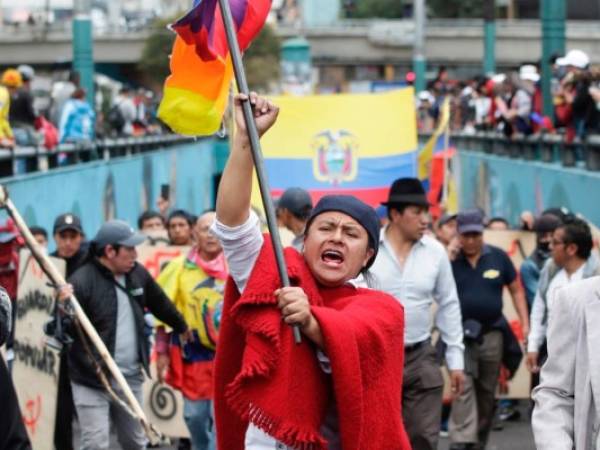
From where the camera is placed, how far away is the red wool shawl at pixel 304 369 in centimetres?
538

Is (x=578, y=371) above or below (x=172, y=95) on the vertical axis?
below

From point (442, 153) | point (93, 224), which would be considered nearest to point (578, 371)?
point (93, 224)

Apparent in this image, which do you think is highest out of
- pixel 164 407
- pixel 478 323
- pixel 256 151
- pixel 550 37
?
pixel 550 37

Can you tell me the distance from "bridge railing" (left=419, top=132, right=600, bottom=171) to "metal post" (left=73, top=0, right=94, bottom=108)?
19.3ft

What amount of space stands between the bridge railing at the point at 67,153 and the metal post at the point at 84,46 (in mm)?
846

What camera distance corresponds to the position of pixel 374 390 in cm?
557

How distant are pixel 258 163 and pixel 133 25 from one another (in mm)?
81758

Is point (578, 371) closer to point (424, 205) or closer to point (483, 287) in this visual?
point (424, 205)

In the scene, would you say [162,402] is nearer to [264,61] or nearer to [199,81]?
[199,81]

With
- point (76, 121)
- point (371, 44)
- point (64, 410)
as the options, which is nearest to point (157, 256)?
point (64, 410)

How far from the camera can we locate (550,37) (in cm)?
2136

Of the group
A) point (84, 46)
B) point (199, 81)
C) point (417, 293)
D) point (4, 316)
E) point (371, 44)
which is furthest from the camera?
point (371, 44)

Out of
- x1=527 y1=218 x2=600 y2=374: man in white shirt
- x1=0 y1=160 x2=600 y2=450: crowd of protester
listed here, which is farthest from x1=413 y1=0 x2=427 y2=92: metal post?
x1=527 y1=218 x2=600 y2=374: man in white shirt

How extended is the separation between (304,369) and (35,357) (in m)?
5.78
